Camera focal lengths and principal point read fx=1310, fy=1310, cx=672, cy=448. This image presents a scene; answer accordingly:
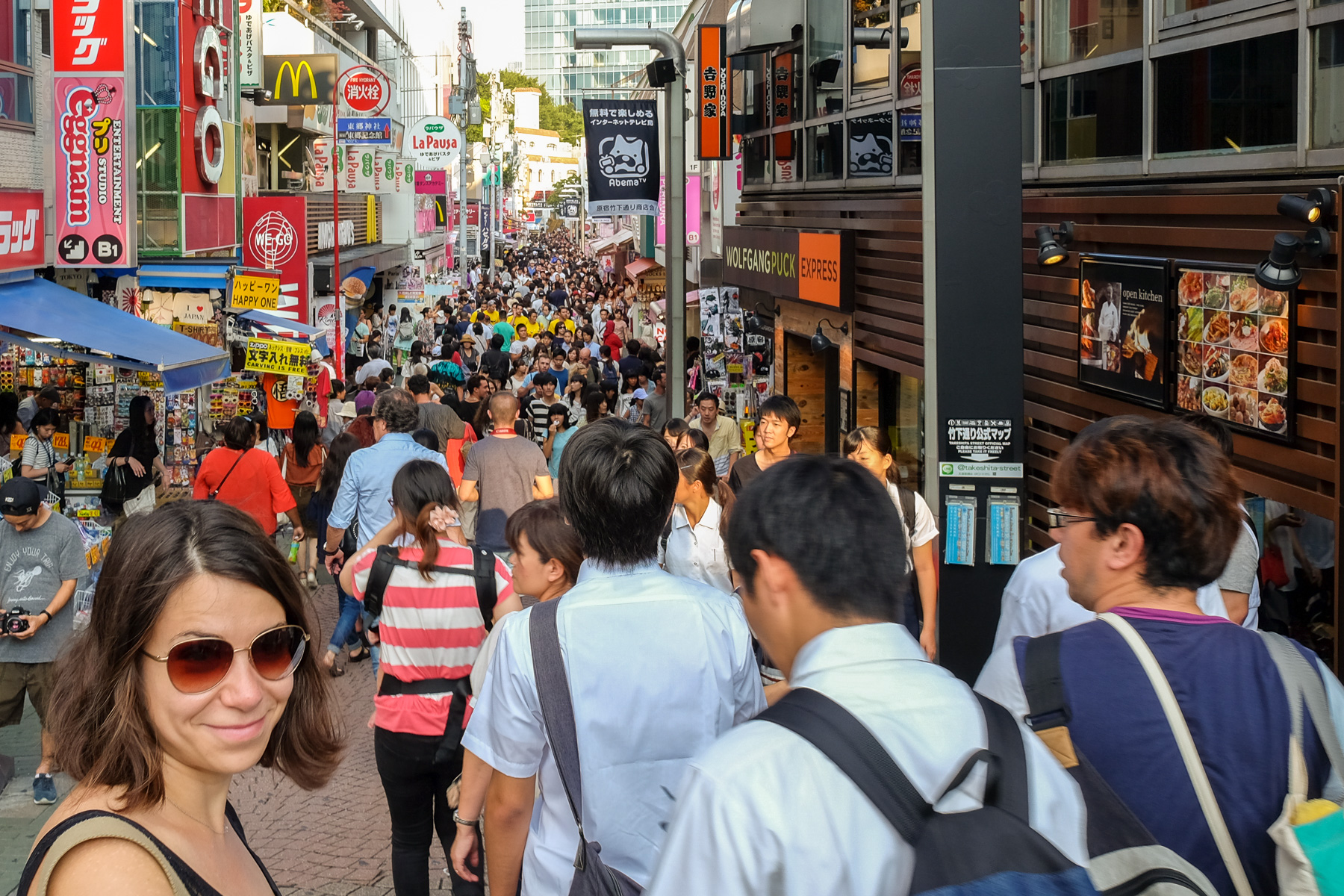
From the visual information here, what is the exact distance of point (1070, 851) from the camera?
1.88 meters

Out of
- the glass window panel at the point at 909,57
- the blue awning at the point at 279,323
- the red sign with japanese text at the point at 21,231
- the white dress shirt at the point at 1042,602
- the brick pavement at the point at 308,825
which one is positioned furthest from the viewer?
the blue awning at the point at 279,323

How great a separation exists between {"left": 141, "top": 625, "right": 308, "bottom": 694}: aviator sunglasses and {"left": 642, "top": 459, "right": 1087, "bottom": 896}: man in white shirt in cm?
78

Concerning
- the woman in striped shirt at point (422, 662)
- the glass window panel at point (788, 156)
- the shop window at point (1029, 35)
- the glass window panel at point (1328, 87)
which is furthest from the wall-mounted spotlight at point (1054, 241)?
the glass window panel at point (788, 156)

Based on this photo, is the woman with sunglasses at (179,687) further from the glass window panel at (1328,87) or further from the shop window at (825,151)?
the shop window at (825,151)

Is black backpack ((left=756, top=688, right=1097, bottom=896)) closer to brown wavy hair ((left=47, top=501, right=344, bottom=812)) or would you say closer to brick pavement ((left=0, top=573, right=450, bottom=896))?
brown wavy hair ((left=47, top=501, right=344, bottom=812))

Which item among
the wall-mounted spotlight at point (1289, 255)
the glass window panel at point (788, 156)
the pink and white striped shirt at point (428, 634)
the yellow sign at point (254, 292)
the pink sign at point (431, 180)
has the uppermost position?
the pink sign at point (431, 180)

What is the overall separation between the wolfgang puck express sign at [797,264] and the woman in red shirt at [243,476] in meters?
5.62

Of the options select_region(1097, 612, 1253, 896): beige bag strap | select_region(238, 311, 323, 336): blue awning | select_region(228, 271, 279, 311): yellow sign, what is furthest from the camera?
select_region(238, 311, 323, 336): blue awning

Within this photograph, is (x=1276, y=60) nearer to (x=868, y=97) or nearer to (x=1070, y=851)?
(x=1070, y=851)

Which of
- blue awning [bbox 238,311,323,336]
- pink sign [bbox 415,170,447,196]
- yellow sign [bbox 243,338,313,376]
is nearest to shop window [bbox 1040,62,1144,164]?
yellow sign [bbox 243,338,313,376]

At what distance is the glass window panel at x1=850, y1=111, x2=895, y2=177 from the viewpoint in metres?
12.1

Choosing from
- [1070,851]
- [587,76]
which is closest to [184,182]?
[1070,851]

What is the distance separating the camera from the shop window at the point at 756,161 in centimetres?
1709

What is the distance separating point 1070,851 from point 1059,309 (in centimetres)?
699
